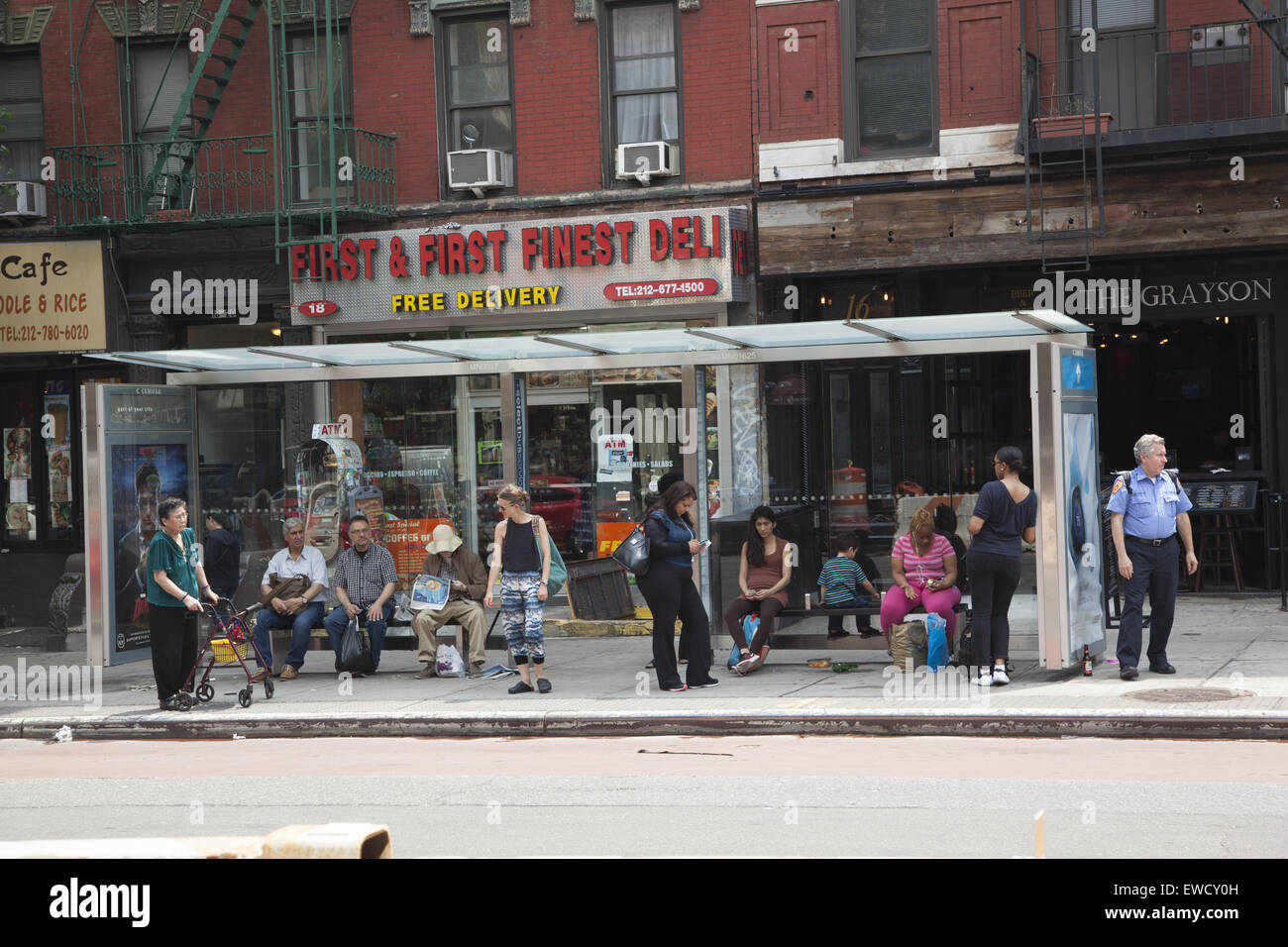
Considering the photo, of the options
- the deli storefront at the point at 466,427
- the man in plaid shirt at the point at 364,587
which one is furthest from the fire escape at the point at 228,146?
the man in plaid shirt at the point at 364,587

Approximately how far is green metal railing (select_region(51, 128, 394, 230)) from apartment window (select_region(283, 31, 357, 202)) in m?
0.08

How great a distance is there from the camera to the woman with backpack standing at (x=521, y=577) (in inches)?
486

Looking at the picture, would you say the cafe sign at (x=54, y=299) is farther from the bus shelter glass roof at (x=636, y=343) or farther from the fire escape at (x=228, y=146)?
the bus shelter glass roof at (x=636, y=343)

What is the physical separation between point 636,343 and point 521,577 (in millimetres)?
2660

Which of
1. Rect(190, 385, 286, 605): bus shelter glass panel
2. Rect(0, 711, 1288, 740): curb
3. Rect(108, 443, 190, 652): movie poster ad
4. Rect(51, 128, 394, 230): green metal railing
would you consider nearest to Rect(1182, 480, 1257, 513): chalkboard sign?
Rect(0, 711, 1288, 740): curb

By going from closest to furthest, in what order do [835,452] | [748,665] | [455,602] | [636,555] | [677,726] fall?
[677,726] < [636,555] < [748,665] < [455,602] < [835,452]

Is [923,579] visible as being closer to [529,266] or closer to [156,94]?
[529,266]

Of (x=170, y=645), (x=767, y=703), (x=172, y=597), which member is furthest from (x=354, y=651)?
(x=767, y=703)

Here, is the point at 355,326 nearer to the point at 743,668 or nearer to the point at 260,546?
the point at 260,546

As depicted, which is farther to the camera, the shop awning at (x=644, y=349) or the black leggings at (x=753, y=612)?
the black leggings at (x=753, y=612)

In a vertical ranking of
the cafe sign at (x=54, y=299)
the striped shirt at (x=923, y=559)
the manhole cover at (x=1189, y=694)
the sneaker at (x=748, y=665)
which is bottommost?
the manhole cover at (x=1189, y=694)

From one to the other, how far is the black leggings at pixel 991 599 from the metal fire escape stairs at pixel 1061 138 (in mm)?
4759

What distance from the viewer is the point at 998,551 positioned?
11.4m
